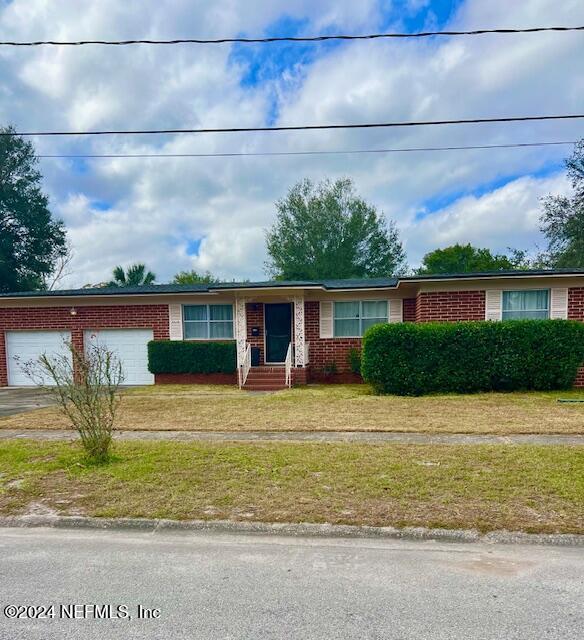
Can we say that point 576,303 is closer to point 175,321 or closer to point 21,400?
point 175,321

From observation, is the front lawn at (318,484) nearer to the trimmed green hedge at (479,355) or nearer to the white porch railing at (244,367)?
the trimmed green hedge at (479,355)

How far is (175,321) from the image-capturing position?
14141mm

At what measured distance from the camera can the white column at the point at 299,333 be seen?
42.5 feet

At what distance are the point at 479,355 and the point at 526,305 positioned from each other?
289cm

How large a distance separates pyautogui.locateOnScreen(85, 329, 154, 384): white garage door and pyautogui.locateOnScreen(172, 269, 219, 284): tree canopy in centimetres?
2641

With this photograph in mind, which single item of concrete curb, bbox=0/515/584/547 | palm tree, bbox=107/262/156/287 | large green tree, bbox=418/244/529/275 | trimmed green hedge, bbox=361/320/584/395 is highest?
large green tree, bbox=418/244/529/275

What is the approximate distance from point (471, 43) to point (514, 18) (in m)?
0.68

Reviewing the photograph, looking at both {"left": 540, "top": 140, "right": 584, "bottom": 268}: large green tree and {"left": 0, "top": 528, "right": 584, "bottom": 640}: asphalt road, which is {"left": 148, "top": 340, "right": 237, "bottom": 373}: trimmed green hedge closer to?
{"left": 0, "top": 528, "right": 584, "bottom": 640}: asphalt road

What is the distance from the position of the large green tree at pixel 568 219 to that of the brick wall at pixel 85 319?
24.5m

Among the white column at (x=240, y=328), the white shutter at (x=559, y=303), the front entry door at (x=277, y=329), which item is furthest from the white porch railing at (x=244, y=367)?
the white shutter at (x=559, y=303)

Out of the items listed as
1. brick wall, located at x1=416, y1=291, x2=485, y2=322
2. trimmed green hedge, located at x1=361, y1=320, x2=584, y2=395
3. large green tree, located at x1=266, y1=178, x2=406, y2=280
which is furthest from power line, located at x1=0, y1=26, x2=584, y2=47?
large green tree, located at x1=266, y1=178, x2=406, y2=280

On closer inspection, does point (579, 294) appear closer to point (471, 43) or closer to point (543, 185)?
point (471, 43)

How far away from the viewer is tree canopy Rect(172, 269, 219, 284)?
1623 inches

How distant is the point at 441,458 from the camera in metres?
4.91
